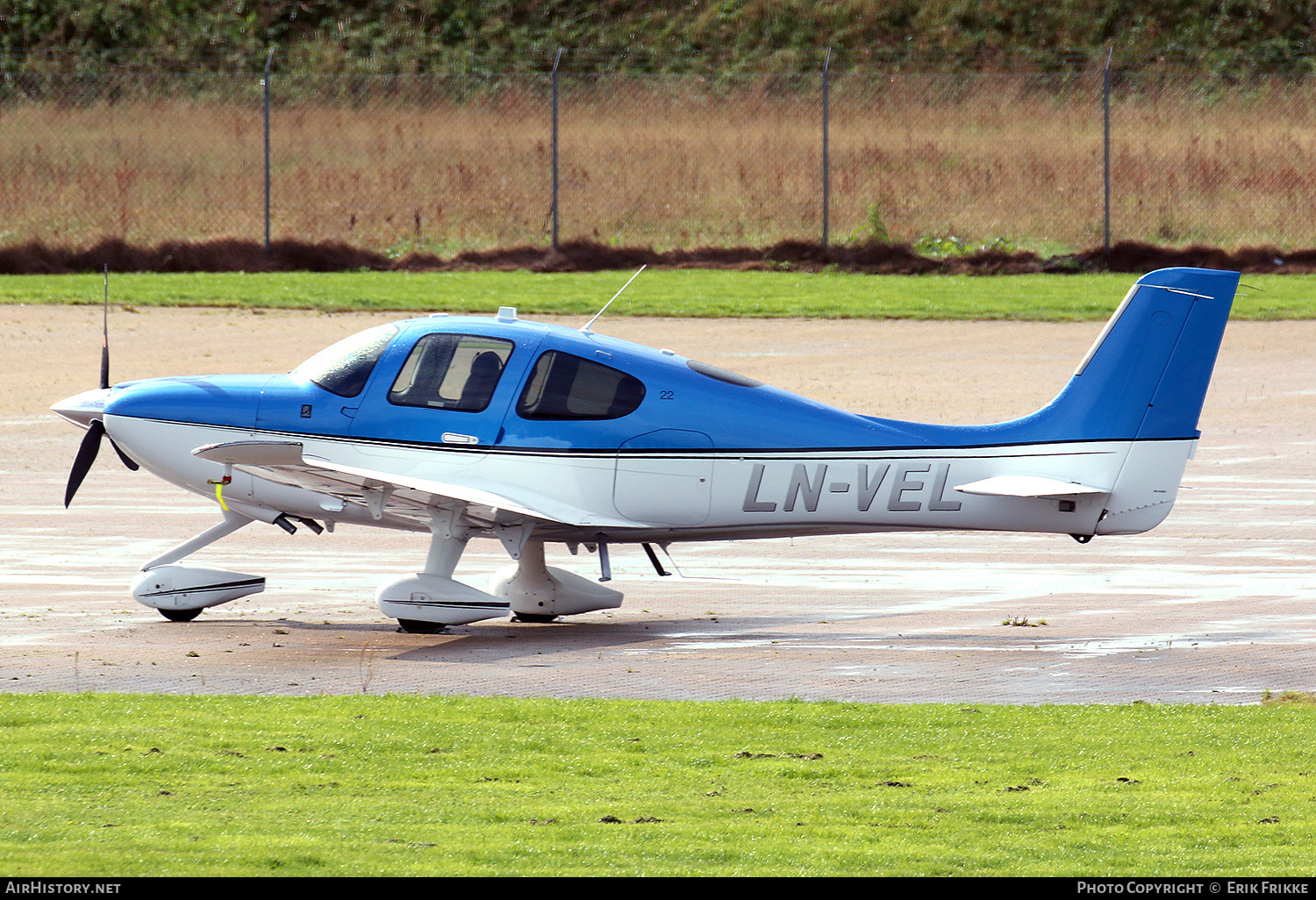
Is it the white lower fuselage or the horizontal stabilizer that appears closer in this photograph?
the horizontal stabilizer

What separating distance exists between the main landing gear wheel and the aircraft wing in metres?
0.78

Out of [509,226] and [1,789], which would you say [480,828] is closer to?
[1,789]

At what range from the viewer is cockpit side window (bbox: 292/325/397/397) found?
12.4m

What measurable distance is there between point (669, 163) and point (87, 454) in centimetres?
2525

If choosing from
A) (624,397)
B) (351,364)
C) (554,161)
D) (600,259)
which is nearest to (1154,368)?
(624,397)

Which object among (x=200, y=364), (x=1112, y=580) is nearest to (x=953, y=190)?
(x=200, y=364)

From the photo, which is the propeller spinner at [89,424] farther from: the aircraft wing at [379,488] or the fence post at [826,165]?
the fence post at [826,165]

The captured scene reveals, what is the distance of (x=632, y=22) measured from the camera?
167ft

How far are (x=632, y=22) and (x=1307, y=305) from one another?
26.2 m

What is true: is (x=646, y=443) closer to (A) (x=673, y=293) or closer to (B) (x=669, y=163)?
(A) (x=673, y=293)

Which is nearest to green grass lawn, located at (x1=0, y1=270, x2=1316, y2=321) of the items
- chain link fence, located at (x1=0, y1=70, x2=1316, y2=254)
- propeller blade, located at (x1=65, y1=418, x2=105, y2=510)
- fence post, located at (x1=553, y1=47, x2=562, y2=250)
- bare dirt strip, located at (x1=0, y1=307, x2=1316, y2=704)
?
fence post, located at (x1=553, y1=47, x2=562, y2=250)

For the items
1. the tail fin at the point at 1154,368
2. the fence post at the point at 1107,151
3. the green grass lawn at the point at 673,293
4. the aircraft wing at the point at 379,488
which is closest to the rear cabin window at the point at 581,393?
the aircraft wing at the point at 379,488

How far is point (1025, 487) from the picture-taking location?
11.8 metres

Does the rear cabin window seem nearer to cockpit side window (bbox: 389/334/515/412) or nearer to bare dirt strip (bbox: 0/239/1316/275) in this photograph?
cockpit side window (bbox: 389/334/515/412)
